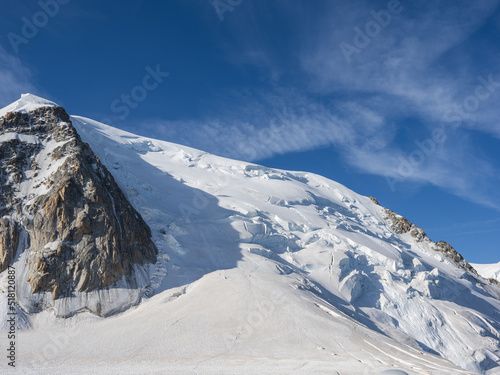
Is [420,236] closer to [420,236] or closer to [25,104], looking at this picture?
[420,236]

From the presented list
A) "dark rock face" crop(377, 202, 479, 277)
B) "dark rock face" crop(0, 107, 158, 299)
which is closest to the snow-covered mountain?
"dark rock face" crop(377, 202, 479, 277)

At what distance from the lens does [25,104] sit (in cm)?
5044

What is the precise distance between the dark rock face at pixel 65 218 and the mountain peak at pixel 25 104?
90.3 inches

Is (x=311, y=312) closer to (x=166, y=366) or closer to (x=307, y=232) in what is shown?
(x=166, y=366)

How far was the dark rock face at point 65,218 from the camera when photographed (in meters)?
34.5

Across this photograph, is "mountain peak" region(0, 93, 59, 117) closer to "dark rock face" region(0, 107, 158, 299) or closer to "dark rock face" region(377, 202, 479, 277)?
"dark rock face" region(0, 107, 158, 299)

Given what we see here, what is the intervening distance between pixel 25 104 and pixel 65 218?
2231cm

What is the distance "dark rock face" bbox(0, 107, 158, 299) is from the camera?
34500mm

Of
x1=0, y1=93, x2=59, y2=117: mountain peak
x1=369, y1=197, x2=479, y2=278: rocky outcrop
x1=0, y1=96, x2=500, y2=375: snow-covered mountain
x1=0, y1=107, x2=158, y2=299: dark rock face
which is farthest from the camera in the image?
x1=369, y1=197, x2=479, y2=278: rocky outcrop

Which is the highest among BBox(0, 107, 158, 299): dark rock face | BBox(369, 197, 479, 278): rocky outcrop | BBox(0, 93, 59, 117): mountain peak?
BBox(369, 197, 479, 278): rocky outcrop

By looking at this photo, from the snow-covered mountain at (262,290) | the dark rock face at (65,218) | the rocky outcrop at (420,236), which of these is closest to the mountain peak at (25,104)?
the snow-covered mountain at (262,290)

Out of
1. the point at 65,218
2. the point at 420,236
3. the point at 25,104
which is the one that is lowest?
the point at 65,218

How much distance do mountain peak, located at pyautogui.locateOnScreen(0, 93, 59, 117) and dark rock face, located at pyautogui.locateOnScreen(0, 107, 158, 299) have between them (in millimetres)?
2293

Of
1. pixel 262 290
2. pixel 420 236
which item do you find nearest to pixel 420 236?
pixel 420 236
